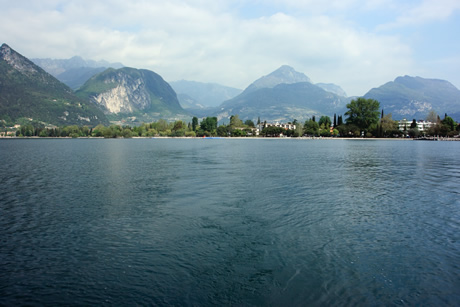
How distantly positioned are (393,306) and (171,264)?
855 cm

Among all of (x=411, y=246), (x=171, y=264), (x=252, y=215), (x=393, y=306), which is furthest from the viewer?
(x=252, y=215)

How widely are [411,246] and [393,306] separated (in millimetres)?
6332

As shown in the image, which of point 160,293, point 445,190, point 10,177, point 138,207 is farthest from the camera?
point 10,177

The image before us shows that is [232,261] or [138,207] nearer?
[232,261]

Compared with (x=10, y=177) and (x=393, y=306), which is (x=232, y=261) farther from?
(x=10, y=177)

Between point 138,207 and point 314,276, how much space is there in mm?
14805

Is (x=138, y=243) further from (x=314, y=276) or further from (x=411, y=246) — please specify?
(x=411, y=246)

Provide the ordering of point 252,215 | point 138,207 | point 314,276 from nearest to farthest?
point 314,276 → point 252,215 → point 138,207

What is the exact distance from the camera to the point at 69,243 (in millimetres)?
15531

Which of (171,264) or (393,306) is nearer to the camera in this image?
(393,306)

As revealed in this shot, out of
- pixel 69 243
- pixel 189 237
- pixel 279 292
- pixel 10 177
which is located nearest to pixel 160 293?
pixel 279 292

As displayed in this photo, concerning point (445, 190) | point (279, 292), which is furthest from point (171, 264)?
point (445, 190)

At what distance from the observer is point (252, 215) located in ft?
68.1

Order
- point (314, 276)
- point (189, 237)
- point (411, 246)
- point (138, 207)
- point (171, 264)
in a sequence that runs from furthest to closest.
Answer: point (138, 207) < point (189, 237) < point (411, 246) < point (171, 264) < point (314, 276)
